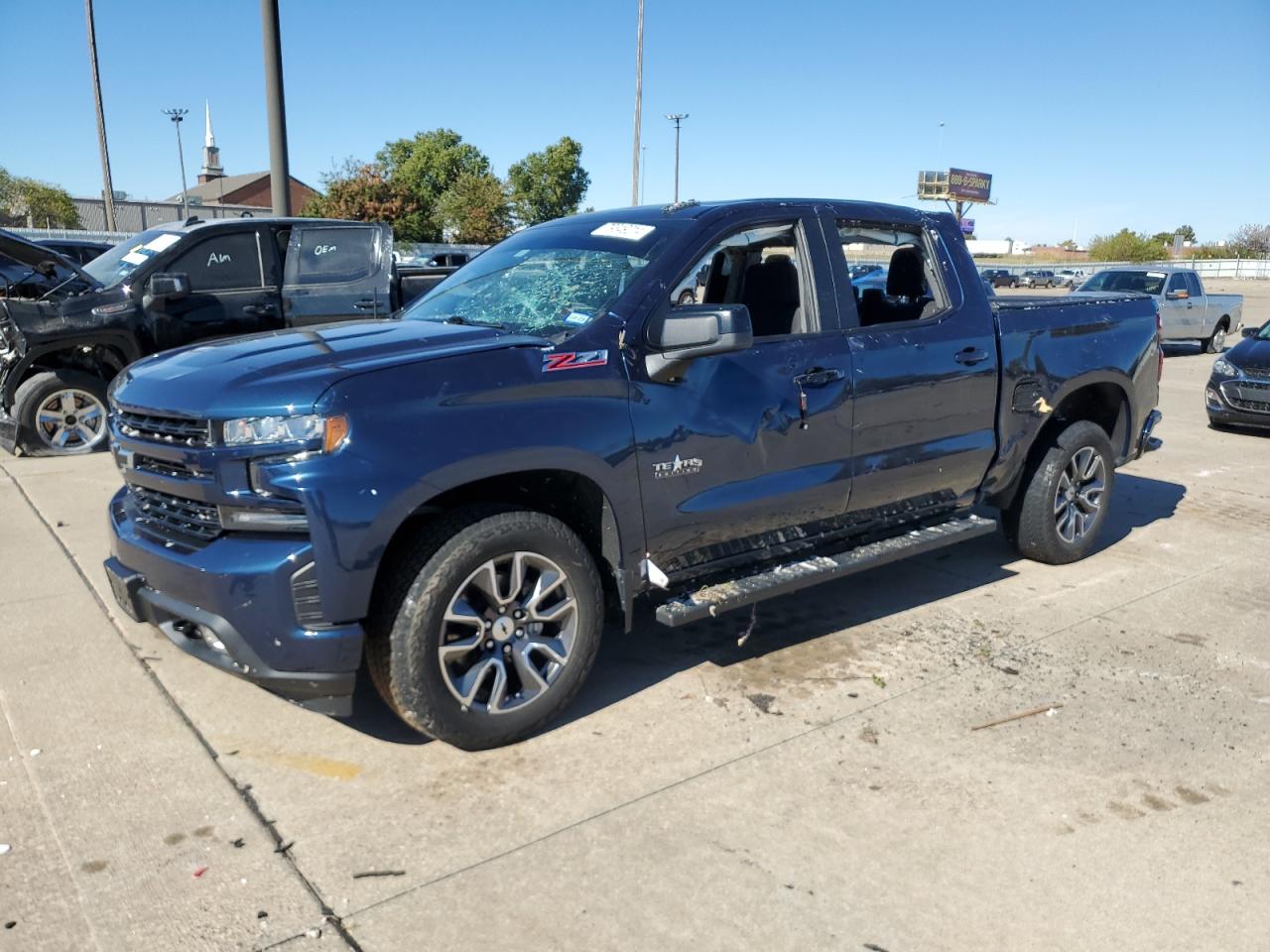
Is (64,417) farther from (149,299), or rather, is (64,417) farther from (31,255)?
(31,255)

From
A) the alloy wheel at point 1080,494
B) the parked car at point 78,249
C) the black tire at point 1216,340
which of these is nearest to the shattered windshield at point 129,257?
the parked car at point 78,249

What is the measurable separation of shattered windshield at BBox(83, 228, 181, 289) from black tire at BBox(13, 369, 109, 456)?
85 centimetres

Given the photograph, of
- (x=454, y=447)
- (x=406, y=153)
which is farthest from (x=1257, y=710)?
(x=406, y=153)

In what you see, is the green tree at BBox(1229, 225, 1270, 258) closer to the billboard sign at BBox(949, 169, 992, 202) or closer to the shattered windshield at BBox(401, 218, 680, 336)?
the billboard sign at BBox(949, 169, 992, 202)

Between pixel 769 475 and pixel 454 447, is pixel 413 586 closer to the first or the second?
pixel 454 447

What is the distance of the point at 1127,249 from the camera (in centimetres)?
7594

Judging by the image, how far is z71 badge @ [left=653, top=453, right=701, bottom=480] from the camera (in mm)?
3832

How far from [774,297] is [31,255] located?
6862 millimetres

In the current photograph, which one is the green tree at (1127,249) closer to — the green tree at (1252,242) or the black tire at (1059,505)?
the green tree at (1252,242)

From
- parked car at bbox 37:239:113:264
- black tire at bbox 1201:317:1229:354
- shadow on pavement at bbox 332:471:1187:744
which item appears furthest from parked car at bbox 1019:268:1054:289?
shadow on pavement at bbox 332:471:1187:744

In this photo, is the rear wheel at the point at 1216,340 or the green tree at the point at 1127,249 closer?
the rear wheel at the point at 1216,340

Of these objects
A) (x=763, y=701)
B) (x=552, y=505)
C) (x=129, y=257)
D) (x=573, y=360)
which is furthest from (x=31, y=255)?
(x=763, y=701)

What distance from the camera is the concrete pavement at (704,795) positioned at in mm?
2760

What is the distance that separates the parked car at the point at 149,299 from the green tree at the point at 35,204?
144ft
